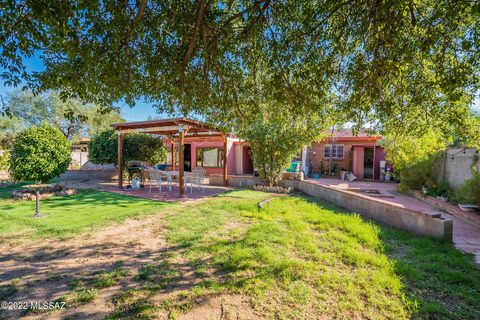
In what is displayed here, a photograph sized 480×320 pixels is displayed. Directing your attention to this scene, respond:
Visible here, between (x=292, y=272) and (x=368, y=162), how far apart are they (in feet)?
55.0

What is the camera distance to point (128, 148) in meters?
15.2

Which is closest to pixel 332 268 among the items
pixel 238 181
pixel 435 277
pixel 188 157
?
pixel 435 277

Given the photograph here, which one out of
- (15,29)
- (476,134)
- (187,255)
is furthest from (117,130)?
(476,134)

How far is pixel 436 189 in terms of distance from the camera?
9336 mm

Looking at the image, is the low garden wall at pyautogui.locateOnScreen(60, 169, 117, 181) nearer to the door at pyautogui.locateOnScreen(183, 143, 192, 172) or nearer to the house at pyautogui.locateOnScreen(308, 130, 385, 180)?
the door at pyautogui.locateOnScreen(183, 143, 192, 172)

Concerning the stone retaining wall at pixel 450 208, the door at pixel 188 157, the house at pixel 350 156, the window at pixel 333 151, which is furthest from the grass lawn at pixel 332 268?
the door at pixel 188 157

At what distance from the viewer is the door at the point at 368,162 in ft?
57.6

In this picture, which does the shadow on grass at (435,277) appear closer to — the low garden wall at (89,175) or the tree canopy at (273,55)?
the tree canopy at (273,55)

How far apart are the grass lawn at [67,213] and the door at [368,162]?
1494 centimetres

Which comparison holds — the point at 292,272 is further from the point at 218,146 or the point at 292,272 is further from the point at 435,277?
the point at 218,146

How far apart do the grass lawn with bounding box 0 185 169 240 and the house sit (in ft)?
42.8

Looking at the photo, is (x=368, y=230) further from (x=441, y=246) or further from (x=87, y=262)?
(x=87, y=262)

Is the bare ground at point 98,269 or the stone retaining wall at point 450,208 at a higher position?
the stone retaining wall at point 450,208

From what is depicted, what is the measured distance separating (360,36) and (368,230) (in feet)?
13.5
